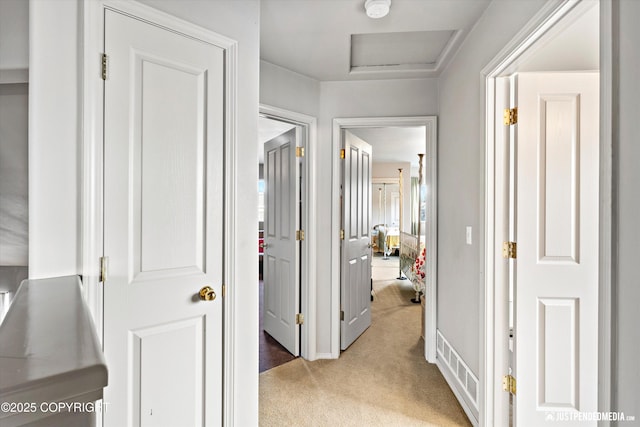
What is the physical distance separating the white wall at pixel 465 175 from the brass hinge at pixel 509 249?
0.42 feet

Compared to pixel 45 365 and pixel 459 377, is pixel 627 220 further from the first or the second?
pixel 459 377

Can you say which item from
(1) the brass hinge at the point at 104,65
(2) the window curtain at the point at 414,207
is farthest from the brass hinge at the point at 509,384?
(2) the window curtain at the point at 414,207

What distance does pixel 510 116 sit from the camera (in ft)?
5.72

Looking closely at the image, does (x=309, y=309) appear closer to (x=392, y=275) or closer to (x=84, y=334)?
(x=84, y=334)

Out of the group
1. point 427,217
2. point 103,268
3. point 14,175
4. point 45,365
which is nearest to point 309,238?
point 427,217

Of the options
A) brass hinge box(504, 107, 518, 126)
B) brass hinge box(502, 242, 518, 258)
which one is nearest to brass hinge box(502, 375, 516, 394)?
brass hinge box(502, 242, 518, 258)

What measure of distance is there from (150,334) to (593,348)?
6.98 ft

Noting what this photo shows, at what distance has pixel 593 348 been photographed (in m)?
1.65

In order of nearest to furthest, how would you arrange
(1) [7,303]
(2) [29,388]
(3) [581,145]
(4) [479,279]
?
1. (2) [29,388]
2. (1) [7,303]
3. (3) [581,145]
4. (4) [479,279]

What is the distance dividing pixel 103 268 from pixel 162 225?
0.86 feet

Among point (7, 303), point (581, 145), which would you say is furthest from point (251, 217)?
point (581, 145)

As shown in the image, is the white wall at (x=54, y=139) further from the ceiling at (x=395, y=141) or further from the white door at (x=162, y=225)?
the ceiling at (x=395, y=141)

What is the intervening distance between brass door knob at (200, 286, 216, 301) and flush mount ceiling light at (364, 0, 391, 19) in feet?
5.49

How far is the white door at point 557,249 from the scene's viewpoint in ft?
5.44
